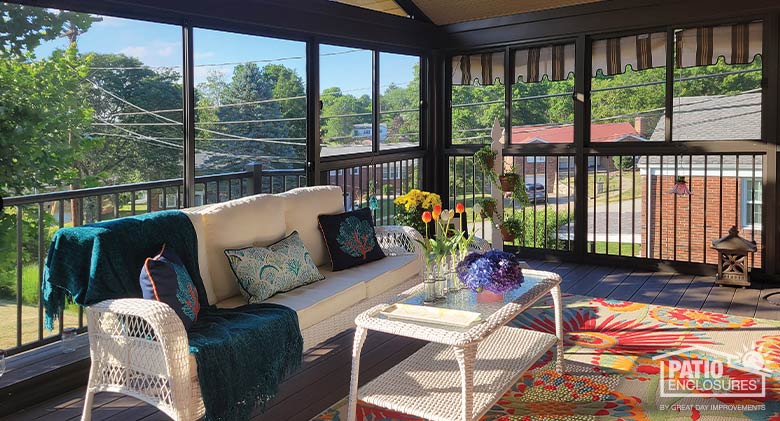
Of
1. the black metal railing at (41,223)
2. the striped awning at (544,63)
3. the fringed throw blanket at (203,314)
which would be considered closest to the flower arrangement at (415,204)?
the black metal railing at (41,223)

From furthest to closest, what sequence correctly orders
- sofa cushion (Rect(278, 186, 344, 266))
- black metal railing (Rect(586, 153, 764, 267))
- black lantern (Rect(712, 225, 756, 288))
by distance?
black metal railing (Rect(586, 153, 764, 267)) → black lantern (Rect(712, 225, 756, 288)) → sofa cushion (Rect(278, 186, 344, 266))

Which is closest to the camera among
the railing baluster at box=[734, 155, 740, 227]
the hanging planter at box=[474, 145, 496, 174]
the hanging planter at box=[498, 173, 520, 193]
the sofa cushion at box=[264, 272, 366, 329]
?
the sofa cushion at box=[264, 272, 366, 329]

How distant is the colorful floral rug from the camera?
326 centimetres

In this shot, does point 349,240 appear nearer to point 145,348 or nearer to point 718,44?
point 145,348

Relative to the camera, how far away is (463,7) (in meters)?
6.88

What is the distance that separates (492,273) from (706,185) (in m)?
3.92

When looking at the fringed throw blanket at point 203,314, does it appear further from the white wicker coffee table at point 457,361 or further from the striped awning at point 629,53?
the striped awning at point 629,53

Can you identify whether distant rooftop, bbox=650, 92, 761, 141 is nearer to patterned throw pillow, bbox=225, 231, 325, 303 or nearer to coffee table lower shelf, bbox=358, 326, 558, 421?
coffee table lower shelf, bbox=358, 326, 558, 421

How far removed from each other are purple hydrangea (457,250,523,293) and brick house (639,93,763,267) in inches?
132

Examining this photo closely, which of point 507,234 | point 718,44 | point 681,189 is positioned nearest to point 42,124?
point 507,234

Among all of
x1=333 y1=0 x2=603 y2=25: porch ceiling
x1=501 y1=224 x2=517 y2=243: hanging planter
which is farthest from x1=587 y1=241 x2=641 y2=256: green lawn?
x1=333 y1=0 x2=603 y2=25: porch ceiling

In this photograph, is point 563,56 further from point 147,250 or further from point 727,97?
point 147,250

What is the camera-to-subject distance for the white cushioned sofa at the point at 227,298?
9.07 ft

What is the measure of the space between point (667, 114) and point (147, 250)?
185 inches
